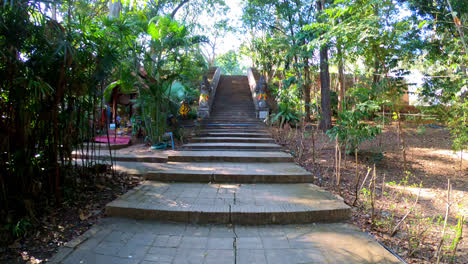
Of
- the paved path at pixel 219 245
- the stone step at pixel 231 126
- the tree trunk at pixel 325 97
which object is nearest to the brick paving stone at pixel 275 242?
the paved path at pixel 219 245

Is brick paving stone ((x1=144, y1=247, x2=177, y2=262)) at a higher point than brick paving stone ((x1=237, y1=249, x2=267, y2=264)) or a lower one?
higher

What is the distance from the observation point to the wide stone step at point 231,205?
2758mm

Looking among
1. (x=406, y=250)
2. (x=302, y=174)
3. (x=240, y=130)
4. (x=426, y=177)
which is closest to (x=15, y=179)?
(x=302, y=174)

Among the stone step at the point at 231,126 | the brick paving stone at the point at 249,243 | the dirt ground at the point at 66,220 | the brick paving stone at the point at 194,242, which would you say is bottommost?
the brick paving stone at the point at 249,243

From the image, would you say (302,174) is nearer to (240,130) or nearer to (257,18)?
(240,130)

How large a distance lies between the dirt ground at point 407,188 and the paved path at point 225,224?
0.35m

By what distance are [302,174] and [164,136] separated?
177 inches

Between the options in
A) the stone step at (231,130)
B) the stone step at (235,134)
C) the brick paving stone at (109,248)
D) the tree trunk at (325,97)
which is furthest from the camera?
the tree trunk at (325,97)

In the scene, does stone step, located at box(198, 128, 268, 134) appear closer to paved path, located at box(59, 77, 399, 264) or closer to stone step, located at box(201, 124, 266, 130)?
stone step, located at box(201, 124, 266, 130)

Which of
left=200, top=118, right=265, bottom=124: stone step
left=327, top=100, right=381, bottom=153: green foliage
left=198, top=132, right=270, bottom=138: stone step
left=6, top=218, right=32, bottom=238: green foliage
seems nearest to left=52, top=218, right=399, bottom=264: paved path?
left=6, top=218, right=32, bottom=238: green foliage

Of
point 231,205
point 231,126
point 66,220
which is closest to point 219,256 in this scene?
point 231,205

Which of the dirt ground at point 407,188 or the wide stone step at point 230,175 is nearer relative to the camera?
the dirt ground at point 407,188

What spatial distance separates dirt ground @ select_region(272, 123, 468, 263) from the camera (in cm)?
243

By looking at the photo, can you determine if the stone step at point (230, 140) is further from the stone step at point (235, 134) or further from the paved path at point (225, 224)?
the paved path at point (225, 224)
